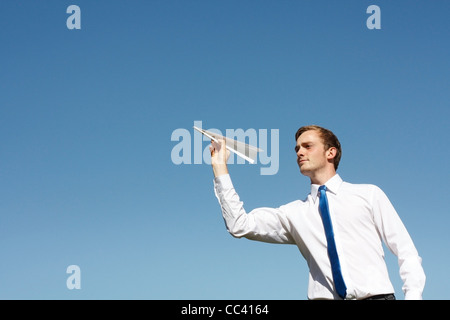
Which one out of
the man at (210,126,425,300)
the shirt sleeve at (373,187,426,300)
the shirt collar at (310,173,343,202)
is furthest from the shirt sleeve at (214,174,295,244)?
the shirt sleeve at (373,187,426,300)

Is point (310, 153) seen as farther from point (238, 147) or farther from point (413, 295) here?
point (413, 295)

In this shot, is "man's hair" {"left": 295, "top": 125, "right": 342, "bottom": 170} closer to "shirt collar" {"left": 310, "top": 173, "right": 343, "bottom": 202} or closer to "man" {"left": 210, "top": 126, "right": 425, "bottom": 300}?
"man" {"left": 210, "top": 126, "right": 425, "bottom": 300}

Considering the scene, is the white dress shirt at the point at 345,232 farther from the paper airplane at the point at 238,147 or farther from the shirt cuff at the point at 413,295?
the paper airplane at the point at 238,147

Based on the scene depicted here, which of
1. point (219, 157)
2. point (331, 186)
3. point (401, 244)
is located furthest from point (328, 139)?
point (401, 244)

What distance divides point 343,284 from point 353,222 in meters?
0.65

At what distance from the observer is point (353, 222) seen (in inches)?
228

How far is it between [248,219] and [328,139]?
4.03 ft

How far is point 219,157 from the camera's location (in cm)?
597

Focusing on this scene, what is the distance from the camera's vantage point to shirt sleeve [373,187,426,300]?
536cm

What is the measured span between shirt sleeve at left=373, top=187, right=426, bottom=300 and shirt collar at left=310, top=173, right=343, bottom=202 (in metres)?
0.38

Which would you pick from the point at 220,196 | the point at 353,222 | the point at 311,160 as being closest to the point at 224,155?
the point at 220,196

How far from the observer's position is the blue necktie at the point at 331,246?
5431mm
